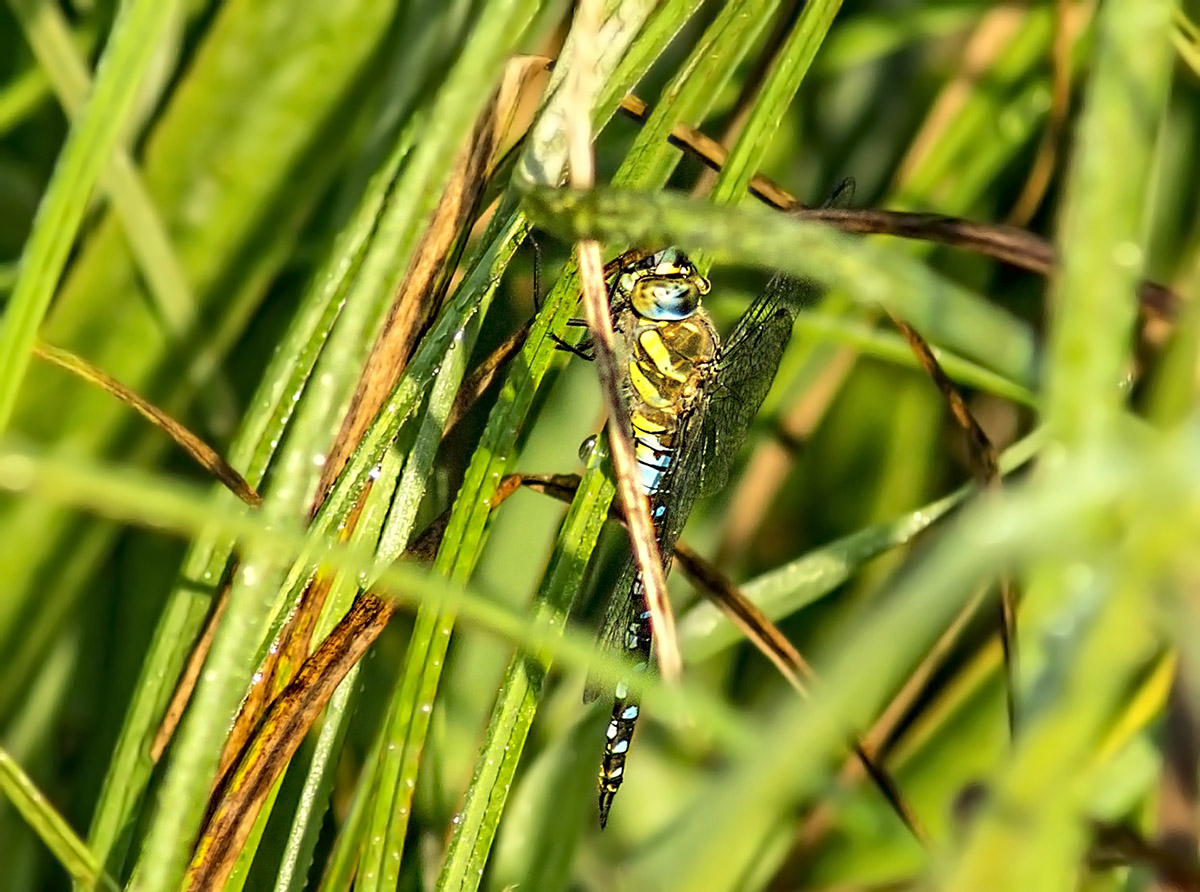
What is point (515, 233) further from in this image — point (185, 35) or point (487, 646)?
point (185, 35)

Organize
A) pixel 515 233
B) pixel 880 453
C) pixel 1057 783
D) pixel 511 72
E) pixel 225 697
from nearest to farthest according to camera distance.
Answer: pixel 1057 783
pixel 225 697
pixel 515 233
pixel 511 72
pixel 880 453

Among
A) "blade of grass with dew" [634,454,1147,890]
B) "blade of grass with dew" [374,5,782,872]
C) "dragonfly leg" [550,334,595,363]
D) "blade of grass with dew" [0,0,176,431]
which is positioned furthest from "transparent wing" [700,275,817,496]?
"blade of grass with dew" [634,454,1147,890]

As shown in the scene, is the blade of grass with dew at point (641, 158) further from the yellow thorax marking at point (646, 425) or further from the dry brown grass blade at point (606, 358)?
the yellow thorax marking at point (646, 425)

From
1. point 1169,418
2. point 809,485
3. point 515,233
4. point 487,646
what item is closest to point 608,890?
point 487,646

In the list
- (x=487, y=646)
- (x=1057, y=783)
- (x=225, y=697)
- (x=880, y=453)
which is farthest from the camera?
(x=880, y=453)

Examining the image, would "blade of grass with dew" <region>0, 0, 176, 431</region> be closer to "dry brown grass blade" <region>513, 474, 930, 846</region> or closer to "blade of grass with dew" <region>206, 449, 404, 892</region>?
"blade of grass with dew" <region>206, 449, 404, 892</region>

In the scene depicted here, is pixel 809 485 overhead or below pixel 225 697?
overhead
